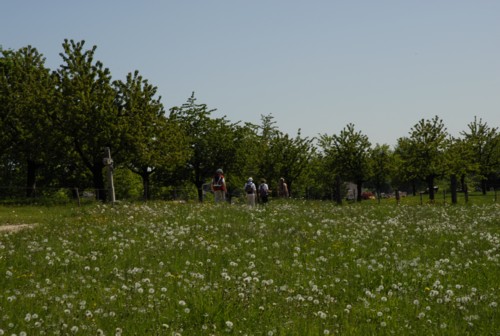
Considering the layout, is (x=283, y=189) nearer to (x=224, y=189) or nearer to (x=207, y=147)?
(x=224, y=189)

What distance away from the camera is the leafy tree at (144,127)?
3995cm

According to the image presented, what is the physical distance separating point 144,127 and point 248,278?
33.4 m

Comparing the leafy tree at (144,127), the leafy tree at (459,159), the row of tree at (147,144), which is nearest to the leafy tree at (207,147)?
the row of tree at (147,144)

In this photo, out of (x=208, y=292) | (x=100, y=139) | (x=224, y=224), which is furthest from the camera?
(x=100, y=139)

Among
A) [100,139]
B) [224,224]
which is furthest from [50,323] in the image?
[100,139]

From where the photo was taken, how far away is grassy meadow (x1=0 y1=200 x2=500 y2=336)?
25.6 feet

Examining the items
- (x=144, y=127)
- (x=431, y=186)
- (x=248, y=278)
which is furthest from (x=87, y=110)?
(x=431, y=186)

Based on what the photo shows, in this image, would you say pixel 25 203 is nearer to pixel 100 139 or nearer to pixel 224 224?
pixel 100 139

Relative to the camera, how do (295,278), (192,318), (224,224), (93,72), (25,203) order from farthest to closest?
(93,72), (25,203), (224,224), (295,278), (192,318)

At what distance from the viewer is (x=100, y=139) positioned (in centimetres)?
3797

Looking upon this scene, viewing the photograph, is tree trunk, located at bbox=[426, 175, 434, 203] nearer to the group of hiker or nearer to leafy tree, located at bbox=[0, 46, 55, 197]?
the group of hiker

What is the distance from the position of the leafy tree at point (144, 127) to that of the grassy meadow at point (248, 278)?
22.1 meters

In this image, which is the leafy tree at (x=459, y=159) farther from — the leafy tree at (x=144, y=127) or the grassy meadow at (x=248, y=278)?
the grassy meadow at (x=248, y=278)

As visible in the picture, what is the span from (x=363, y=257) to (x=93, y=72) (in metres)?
32.8
